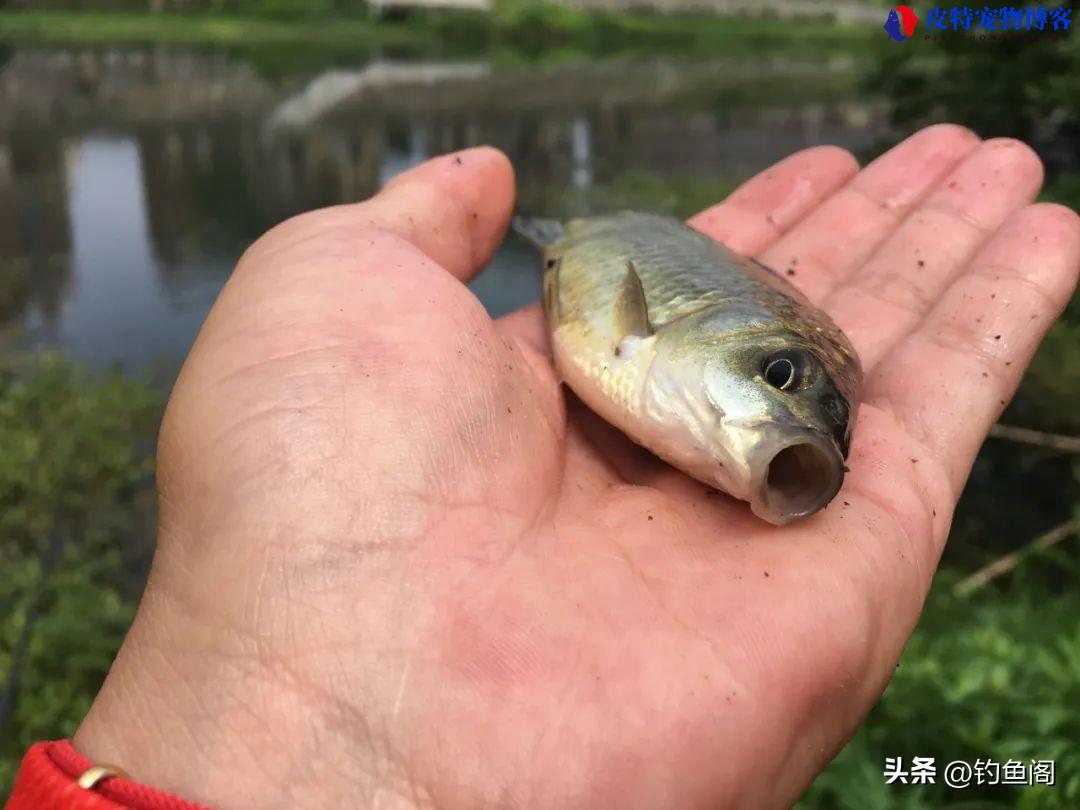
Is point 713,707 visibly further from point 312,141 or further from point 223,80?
point 223,80

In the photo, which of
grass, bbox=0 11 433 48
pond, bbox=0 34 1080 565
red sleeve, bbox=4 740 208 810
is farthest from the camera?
grass, bbox=0 11 433 48

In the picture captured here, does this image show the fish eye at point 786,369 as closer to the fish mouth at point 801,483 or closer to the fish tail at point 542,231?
the fish mouth at point 801,483

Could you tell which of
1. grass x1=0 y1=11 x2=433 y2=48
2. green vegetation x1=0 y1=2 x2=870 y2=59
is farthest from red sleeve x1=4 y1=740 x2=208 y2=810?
green vegetation x1=0 y1=2 x2=870 y2=59

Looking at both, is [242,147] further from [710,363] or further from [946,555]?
[710,363]

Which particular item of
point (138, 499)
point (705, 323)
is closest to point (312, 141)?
point (138, 499)

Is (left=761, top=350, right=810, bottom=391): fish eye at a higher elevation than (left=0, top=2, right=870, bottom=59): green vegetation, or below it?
below

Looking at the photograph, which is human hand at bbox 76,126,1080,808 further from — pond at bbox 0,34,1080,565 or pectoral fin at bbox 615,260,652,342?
pond at bbox 0,34,1080,565
